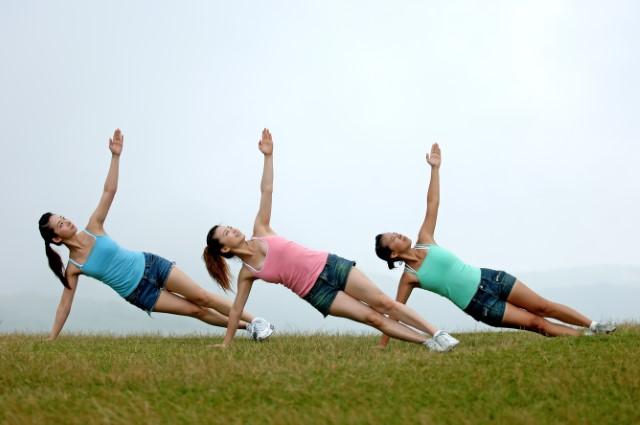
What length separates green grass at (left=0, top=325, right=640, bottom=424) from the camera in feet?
20.8

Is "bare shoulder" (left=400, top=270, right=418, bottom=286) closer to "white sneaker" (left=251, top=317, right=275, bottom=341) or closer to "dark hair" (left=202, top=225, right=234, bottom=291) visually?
"dark hair" (left=202, top=225, right=234, bottom=291)

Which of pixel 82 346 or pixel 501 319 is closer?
pixel 501 319

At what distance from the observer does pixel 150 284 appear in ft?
37.9

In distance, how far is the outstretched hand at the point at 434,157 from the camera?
10305 mm

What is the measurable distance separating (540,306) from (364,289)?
2734mm

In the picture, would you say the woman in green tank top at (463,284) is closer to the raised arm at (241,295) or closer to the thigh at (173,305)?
the raised arm at (241,295)

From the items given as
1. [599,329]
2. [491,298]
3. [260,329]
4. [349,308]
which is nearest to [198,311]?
[260,329]

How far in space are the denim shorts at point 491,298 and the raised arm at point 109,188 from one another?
556 cm

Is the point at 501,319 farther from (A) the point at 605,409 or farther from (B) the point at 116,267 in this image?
(B) the point at 116,267

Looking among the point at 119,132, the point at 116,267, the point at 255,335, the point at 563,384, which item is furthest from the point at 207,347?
→ the point at 563,384

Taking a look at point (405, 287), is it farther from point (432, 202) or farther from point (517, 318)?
point (517, 318)

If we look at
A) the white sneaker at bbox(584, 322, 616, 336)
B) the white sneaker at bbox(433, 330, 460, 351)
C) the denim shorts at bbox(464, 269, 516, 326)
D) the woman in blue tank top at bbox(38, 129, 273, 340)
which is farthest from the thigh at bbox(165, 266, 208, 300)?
the white sneaker at bbox(584, 322, 616, 336)

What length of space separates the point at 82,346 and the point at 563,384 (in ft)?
24.0

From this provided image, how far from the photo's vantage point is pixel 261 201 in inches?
391
